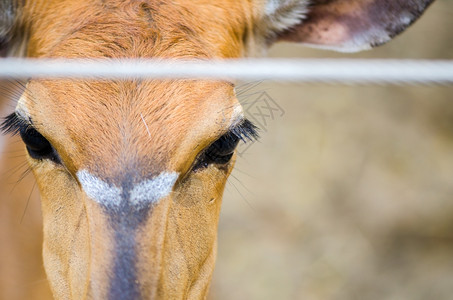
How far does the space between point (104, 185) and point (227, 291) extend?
402 cm

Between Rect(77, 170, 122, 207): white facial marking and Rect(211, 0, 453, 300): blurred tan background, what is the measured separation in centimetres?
365

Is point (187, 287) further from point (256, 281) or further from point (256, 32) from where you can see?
point (256, 281)

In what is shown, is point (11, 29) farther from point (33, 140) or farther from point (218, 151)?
point (218, 151)

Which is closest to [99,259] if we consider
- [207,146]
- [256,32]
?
[207,146]

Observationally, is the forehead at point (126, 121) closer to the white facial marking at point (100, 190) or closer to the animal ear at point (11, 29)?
the white facial marking at point (100, 190)

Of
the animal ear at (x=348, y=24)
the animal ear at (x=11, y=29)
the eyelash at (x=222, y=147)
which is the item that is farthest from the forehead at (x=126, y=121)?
the animal ear at (x=348, y=24)

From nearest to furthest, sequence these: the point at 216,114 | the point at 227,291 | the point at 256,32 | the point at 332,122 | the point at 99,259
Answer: the point at 99,259, the point at 216,114, the point at 256,32, the point at 227,291, the point at 332,122

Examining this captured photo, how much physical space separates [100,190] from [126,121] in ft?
0.93

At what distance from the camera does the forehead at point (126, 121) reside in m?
2.14

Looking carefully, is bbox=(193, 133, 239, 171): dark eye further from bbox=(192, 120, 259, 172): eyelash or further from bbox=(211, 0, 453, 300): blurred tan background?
bbox=(211, 0, 453, 300): blurred tan background

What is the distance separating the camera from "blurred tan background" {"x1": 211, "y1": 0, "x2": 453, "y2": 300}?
5887 millimetres

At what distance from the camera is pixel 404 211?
598 centimetres

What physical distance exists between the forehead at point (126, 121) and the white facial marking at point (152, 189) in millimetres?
45

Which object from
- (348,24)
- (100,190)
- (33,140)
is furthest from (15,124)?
(348,24)
